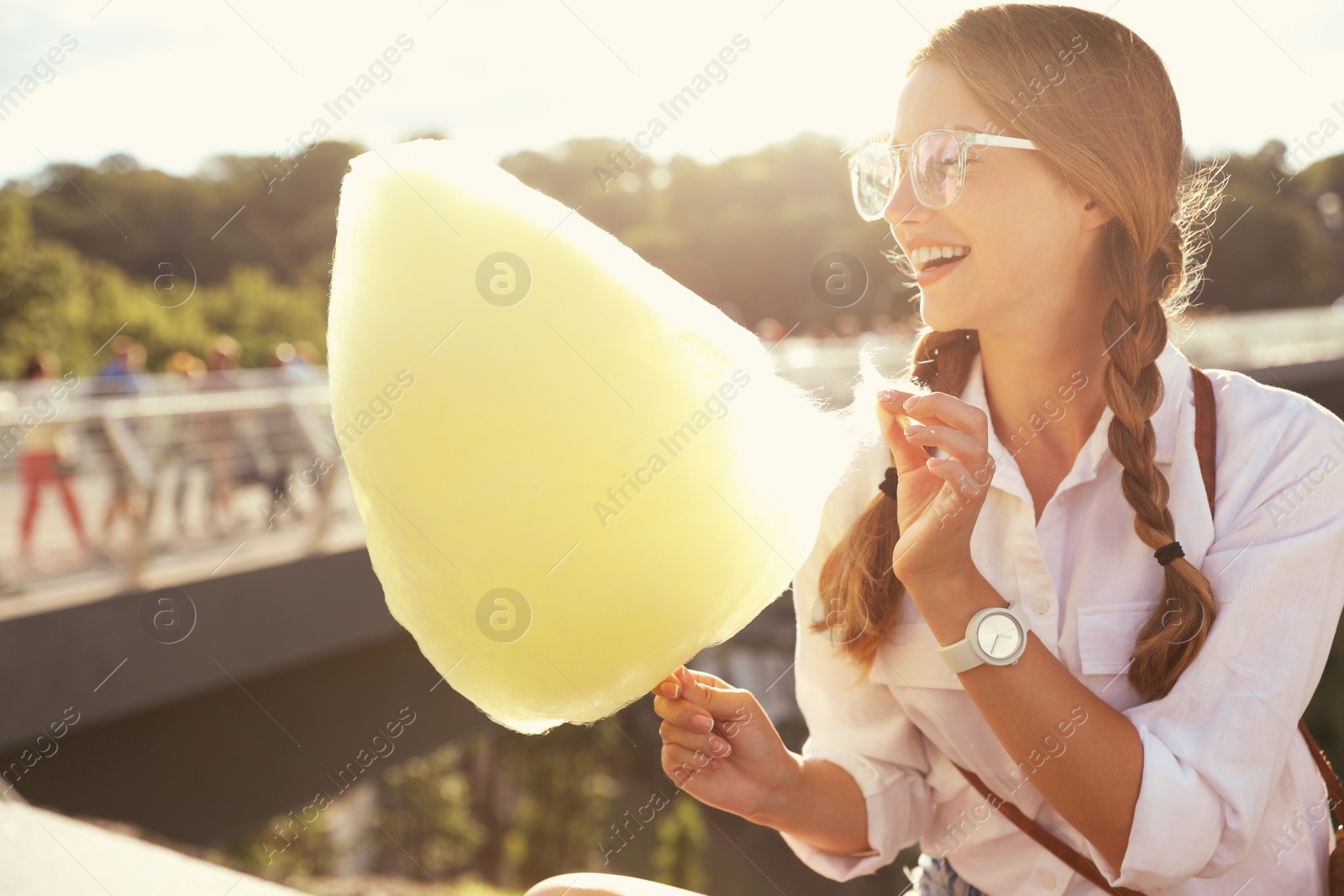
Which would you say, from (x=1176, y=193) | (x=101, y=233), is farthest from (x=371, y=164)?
(x=101, y=233)

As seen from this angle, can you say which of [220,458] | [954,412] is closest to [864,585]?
[954,412]

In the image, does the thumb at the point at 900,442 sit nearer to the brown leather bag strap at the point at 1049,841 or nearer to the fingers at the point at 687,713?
the fingers at the point at 687,713

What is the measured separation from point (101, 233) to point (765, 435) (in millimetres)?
Answer: 40853

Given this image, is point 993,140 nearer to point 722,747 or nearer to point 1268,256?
point 722,747

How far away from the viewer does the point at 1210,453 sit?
5.72ft

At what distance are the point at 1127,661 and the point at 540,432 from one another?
1094mm

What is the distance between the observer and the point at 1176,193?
190 cm

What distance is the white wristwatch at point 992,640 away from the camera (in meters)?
1.53

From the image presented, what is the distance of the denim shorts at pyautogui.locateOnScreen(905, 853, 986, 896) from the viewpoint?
6.45 ft

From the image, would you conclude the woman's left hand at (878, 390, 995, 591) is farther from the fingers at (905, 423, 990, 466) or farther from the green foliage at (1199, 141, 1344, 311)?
the green foliage at (1199, 141, 1344, 311)

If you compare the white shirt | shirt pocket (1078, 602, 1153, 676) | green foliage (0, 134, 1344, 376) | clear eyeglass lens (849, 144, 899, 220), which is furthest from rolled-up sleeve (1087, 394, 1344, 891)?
green foliage (0, 134, 1344, 376)

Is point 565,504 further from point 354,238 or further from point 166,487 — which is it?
point 166,487

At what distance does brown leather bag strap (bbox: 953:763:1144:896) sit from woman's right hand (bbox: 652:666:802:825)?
36cm

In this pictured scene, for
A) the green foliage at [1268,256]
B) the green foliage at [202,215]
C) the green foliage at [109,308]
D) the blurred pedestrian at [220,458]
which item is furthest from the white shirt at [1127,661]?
the green foliage at [1268,256]
